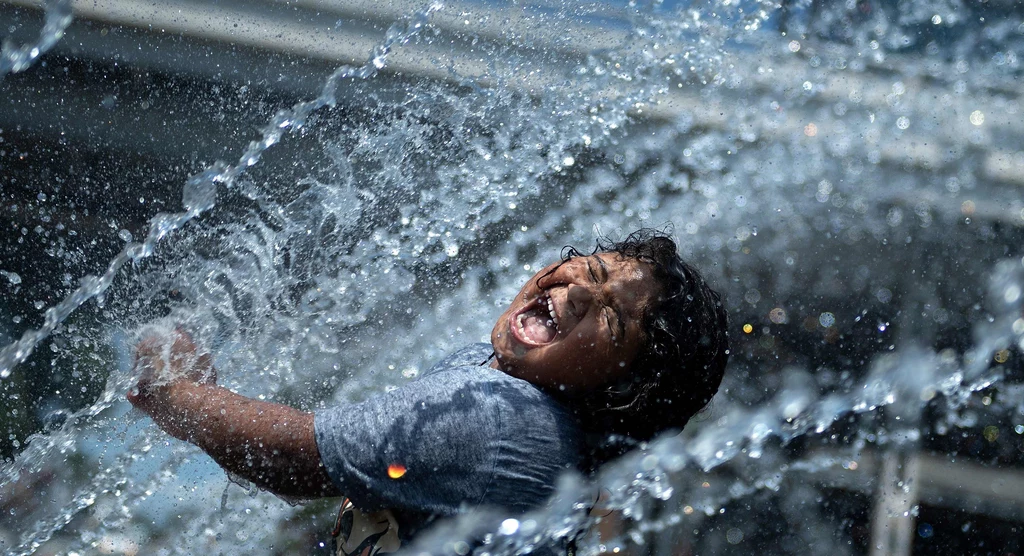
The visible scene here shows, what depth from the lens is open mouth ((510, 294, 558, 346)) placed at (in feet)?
5.09

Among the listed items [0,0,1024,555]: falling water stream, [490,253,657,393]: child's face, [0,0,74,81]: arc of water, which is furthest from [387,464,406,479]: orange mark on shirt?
[0,0,74,81]: arc of water

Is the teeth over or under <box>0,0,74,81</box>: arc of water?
under

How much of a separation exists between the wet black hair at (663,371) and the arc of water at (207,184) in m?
1.58

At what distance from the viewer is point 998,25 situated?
2.84 meters

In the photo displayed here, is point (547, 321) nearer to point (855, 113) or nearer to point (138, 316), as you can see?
point (138, 316)

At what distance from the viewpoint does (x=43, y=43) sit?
3148 millimetres

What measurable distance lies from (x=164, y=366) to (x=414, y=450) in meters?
0.59

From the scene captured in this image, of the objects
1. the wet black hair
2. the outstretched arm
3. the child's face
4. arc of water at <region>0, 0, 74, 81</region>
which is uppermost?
arc of water at <region>0, 0, 74, 81</region>

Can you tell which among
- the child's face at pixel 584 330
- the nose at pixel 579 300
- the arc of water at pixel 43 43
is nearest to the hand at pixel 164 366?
the child's face at pixel 584 330

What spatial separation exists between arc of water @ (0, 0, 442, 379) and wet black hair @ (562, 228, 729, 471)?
1575mm

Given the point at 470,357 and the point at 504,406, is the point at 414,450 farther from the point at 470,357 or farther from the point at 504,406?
the point at 470,357

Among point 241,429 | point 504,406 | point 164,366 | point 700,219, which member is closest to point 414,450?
point 504,406

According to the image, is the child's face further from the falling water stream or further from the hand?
the falling water stream

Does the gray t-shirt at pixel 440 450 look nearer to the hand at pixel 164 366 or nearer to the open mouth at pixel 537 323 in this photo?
the open mouth at pixel 537 323
